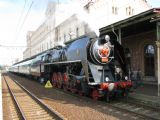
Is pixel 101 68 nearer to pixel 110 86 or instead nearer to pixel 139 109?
pixel 110 86

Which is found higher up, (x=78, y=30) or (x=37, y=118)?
(x=78, y=30)

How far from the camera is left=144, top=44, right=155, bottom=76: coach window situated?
2367cm

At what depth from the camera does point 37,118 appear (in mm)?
11797

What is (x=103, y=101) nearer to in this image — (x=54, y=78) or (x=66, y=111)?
(x=66, y=111)

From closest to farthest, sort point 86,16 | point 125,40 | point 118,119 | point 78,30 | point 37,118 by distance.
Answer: point 118,119 → point 37,118 → point 86,16 → point 125,40 → point 78,30

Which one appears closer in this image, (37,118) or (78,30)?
(37,118)

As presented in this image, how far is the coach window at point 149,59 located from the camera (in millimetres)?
23672

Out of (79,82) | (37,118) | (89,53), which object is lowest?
(37,118)

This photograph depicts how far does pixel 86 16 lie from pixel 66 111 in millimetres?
7019

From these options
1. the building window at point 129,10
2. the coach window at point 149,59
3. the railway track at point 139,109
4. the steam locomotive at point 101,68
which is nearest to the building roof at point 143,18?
the steam locomotive at point 101,68

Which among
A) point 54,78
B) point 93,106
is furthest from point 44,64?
point 93,106

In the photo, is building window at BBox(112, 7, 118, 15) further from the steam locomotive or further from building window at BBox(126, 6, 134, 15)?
the steam locomotive

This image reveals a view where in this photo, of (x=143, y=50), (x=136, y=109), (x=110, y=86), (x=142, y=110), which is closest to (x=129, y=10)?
(x=143, y=50)

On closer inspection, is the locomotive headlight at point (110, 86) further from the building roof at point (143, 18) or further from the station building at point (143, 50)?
the station building at point (143, 50)
